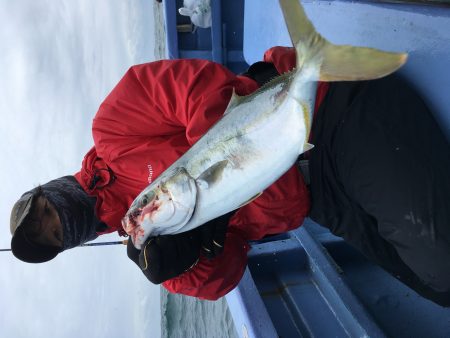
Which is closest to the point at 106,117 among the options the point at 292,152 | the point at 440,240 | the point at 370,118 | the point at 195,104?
the point at 195,104

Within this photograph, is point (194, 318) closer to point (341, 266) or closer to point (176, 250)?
point (341, 266)

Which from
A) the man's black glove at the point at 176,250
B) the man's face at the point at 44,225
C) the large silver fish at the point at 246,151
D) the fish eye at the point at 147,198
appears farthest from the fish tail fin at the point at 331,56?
the man's face at the point at 44,225

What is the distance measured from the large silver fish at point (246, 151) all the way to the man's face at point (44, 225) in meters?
0.69

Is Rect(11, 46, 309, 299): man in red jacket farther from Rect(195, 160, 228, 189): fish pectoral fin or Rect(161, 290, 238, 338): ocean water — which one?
Rect(161, 290, 238, 338): ocean water

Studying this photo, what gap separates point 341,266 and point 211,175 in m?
2.20

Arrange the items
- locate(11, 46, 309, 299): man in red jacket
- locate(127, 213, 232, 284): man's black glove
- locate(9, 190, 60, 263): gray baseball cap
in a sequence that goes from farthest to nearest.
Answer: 1. locate(9, 190, 60, 263): gray baseball cap
2. locate(11, 46, 309, 299): man in red jacket
3. locate(127, 213, 232, 284): man's black glove

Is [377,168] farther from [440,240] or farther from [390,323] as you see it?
[390,323]

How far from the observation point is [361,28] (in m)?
2.05

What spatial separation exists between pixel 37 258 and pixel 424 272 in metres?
1.99

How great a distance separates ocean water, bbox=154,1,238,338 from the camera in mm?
6902

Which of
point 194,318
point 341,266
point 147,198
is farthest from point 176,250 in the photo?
point 194,318

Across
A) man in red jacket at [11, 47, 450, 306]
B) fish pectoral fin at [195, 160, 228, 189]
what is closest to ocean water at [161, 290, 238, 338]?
man in red jacket at [11, 47, 450, 306]

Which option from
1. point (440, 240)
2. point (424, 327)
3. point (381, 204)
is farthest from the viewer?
point (424, 327)

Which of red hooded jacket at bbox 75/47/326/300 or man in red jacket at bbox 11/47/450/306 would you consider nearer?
man in red jacket at bbox 11/47/450/306
